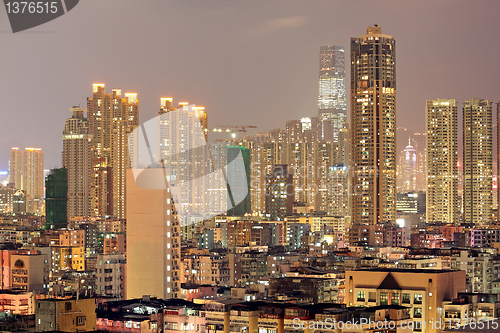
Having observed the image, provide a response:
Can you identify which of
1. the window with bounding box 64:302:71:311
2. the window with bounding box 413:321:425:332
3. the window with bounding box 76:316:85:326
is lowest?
the window with bounding box 413:321:425:332

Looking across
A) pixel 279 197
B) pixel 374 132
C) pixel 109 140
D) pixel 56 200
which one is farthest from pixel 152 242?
pixel 109 140

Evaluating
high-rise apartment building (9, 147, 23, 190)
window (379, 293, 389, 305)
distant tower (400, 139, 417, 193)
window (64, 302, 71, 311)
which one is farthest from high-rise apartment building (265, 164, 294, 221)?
window (64, 302, 71, 311)

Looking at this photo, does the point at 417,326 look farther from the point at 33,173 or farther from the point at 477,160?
the point at 33,173

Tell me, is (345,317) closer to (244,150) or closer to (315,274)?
(315,274)

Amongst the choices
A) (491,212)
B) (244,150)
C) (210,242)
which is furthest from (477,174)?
(210,242)

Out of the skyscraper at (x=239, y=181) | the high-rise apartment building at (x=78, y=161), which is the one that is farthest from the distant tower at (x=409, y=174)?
the high-rise apartment building at (x=78, y=161)

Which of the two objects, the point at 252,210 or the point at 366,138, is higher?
the point at 366,138

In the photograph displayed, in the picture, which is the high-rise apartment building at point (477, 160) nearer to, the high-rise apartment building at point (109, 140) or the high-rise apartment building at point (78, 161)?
the high-rise apartment building at point (109, 140)

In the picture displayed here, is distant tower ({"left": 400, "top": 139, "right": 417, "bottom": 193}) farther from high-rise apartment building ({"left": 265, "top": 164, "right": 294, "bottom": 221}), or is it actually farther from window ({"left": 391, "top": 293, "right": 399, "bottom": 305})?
window ({"left": 391, "top": 293, "right": 399, "bottom": 305})
